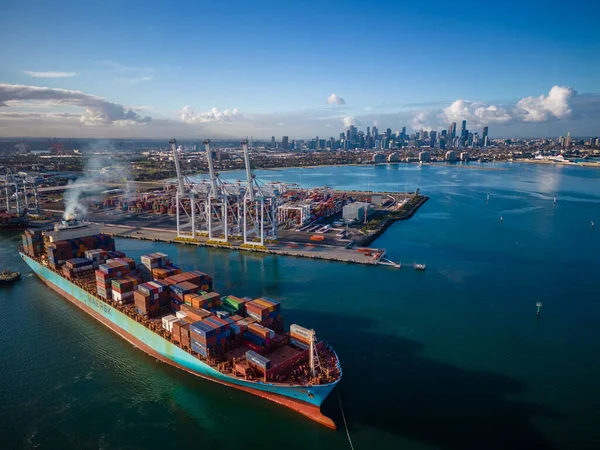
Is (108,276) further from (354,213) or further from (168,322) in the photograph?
(354,213)

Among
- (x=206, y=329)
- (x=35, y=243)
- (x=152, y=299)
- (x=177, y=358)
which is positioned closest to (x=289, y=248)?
(x=152, y=299)

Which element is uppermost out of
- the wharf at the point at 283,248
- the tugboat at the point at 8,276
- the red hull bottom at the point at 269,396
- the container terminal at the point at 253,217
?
the container terminal at the point at 253,217

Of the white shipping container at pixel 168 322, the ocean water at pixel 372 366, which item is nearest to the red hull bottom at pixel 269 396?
the ocean water at pixel 372 366

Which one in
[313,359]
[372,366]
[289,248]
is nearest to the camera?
[313,359]

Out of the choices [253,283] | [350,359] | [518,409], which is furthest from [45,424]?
[518,409]

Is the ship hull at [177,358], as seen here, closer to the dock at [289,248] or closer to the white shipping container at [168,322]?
the white shipping container at [168,322]

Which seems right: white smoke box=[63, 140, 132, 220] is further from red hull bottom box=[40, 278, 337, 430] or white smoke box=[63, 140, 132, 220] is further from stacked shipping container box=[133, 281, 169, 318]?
stacked shipping container box=[133, 281, 169, 318]

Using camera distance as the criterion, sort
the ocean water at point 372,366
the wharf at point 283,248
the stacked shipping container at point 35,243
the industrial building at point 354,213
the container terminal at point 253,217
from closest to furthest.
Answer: the ocean water at point 372,366
the stacked shipping container at point 35,243
the wharf at point 283,248
the container terminal at point 253,217
the industrial building at point 354,213
